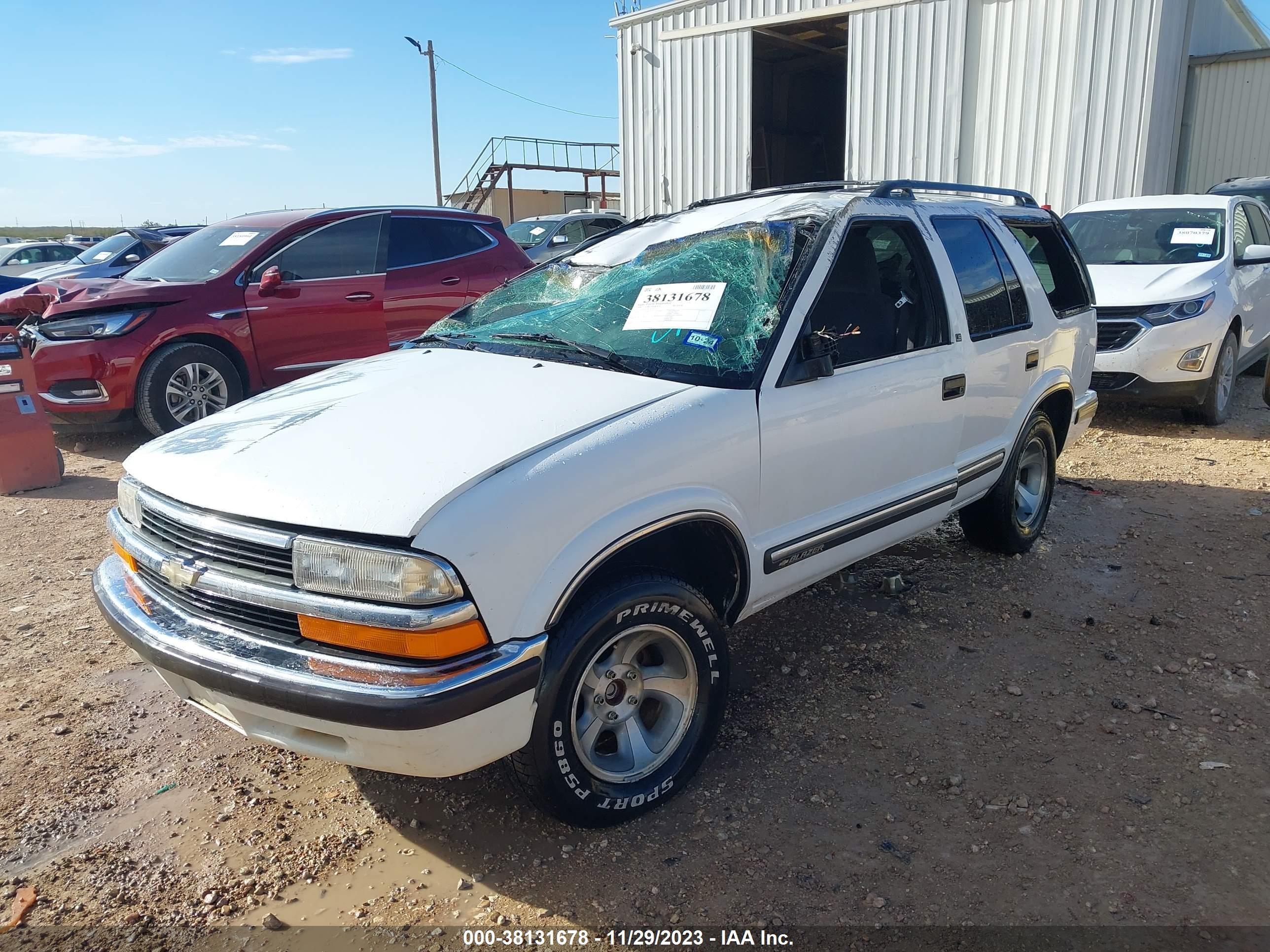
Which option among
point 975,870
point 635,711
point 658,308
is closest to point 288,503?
point 635,711

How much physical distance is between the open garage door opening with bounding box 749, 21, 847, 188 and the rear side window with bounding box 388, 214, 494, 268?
8.79m

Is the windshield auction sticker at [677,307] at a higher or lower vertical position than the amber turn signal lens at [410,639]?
higher

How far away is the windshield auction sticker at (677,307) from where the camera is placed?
311 centimetres


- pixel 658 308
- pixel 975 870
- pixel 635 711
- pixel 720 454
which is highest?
pixel 658 308

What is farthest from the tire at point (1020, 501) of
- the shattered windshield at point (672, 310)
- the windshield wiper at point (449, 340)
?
the windshield wiper at point (449, 340)

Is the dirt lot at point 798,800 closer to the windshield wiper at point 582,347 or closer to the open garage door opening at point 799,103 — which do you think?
the windshield wiper at point 582,347

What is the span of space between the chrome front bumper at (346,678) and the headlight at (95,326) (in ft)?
16.9

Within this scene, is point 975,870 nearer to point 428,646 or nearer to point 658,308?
point 428,646

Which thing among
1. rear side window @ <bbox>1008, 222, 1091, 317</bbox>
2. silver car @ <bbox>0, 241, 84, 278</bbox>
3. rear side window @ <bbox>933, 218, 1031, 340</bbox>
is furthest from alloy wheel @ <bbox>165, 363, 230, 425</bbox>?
silver car @ <bbox>0, 241, 84, 278</bbox>

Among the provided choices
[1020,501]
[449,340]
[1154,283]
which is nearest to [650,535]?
[449,340]

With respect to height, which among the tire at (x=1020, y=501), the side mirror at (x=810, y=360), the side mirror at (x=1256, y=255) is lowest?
the tire at (x=1020, y=501)

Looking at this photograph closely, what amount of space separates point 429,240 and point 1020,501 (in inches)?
215

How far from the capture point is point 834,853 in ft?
8.52

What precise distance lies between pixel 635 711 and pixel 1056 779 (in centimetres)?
140
